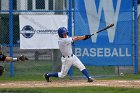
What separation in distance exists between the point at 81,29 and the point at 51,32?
104 cm

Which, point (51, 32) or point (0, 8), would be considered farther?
point (0, 8)

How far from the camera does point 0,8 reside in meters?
18.4

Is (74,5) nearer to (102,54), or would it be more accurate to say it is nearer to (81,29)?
(81,29)

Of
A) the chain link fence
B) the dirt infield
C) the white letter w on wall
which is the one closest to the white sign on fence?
the chain link fence

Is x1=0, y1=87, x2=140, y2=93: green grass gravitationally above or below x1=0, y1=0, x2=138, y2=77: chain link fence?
below

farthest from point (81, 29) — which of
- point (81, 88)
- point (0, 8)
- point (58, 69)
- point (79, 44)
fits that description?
point (81, 88)

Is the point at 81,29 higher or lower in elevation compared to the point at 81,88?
higher

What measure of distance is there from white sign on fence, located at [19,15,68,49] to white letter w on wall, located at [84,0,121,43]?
111 centimetres

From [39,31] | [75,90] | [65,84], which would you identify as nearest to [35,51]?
[39,31]

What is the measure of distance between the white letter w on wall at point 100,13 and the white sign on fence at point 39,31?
3.65ft

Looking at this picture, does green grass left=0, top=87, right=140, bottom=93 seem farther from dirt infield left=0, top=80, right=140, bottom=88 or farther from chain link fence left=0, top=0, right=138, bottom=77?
chain link fence left=0, top=0, right=138, bottom=77

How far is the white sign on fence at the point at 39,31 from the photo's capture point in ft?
56.2

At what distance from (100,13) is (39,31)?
220 cm

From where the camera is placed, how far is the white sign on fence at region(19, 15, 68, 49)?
1714cm
